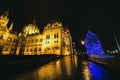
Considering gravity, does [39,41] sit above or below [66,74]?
above

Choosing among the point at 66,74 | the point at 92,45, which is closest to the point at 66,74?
the point at 66,74

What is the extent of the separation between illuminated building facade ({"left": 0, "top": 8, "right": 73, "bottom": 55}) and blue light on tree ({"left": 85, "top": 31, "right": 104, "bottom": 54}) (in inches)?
499

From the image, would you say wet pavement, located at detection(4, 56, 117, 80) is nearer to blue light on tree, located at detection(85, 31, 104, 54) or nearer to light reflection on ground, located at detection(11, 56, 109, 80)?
light reflection on ground, located at detection(11, 56, 109, 80)

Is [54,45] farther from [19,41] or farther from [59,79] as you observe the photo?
[59,79]

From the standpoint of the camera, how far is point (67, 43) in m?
66.9

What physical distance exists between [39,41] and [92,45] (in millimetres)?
35229

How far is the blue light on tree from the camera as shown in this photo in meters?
64.3

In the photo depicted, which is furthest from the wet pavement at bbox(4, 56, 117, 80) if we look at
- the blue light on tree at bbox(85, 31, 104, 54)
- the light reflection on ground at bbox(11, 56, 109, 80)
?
the blue light on tree at bbox(85, 31, 104, 54)

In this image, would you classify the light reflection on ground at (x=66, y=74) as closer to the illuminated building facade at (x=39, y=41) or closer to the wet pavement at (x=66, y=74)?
the wet pavement at (x=66, y=74)

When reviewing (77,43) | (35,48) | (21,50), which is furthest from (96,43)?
(21,50)

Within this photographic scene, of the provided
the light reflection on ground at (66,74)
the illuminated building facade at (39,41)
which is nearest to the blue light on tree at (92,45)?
the illuminated building facade at (39,41)

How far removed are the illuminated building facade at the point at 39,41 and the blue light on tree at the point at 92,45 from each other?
12.7 m

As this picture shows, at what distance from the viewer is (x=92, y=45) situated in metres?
66.6

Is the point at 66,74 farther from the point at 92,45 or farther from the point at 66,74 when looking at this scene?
the point at 92,45
